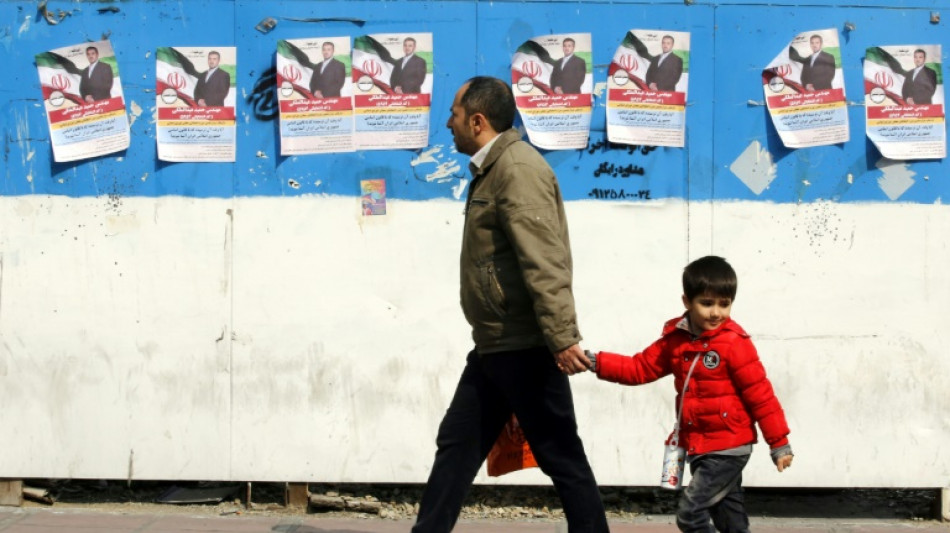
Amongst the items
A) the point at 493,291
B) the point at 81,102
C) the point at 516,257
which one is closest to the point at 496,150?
the point at 516,257

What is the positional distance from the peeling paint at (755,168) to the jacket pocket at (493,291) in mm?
1661

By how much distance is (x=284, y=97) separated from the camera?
5250 mm

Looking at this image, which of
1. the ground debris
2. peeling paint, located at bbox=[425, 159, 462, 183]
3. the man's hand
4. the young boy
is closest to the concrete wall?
peeling paint, located at bbox=[425, 159, 462, 183]

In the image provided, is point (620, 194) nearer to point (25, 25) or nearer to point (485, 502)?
point (485, 502)

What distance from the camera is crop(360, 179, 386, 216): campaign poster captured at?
17.3ft

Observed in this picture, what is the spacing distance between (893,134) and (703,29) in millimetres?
944

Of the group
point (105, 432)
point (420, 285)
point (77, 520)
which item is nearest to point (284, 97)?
point (420, 285)

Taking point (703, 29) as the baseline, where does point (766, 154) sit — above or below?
below

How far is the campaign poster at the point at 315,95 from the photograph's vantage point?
525 cm

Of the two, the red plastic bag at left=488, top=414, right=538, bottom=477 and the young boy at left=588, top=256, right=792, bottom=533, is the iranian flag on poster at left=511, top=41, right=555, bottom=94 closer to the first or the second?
the young boy at left=588, top=256, right=792, bottom=533

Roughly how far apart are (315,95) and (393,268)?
2.75ft

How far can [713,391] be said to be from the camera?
406 centimetres

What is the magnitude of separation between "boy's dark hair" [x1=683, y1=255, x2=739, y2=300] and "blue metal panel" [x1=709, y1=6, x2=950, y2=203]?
1.22 meters

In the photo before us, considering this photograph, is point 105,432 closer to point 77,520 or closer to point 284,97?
point 77,520
